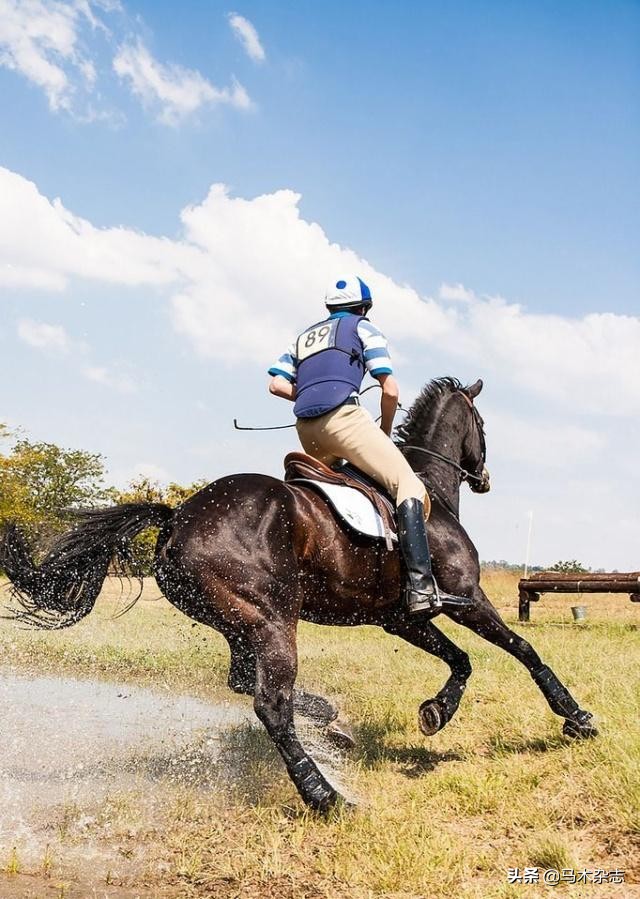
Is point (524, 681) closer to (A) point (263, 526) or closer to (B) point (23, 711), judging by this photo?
(A) point (263, 526)

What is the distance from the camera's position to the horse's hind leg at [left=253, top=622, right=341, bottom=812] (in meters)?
4.60

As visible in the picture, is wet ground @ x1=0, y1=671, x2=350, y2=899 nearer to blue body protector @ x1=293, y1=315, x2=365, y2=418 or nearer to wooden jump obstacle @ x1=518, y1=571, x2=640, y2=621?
blue body protector @ x1=293, y1=315, x2=365, y2=418

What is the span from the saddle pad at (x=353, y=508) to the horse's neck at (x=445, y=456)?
127 cm

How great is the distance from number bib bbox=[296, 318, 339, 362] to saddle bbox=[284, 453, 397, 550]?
2.55ft

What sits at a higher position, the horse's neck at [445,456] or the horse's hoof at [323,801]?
the horse's neck at [445,456]

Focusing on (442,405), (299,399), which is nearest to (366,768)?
(299,399)

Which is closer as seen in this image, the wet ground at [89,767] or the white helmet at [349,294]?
the wet ground at [89,767]

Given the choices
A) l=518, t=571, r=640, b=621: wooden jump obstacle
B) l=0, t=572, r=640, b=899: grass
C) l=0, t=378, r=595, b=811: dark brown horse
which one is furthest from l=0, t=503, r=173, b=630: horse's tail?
l=518, t=571, r=640, b=621: wooden jump obstacle

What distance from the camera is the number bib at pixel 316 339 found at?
18.8 feet

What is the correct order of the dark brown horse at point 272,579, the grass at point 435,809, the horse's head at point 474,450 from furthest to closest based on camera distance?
1. the horse's head at point 474,450
2. the dark brown horse at point 272,579
3. the grass at point 435,809

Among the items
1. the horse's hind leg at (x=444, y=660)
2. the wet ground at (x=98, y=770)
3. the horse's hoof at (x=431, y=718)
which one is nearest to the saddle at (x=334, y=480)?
the horse's hind leg at (x=444, y=660)

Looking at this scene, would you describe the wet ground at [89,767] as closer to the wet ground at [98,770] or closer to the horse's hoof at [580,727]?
the wet ground at [98,770]

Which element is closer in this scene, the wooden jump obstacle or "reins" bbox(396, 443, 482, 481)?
"reins" bbox(396, 443, 482, 481)

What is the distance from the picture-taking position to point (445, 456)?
279 inches
